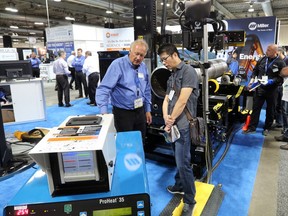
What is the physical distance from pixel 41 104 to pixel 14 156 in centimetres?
223

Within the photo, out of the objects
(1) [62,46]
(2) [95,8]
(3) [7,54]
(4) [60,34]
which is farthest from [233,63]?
(2) [95,8]

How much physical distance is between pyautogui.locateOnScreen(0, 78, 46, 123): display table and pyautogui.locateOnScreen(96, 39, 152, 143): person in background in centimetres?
393

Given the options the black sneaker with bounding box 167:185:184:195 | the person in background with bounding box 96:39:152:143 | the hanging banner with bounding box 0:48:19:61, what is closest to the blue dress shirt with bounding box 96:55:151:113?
the person in background with bounding box 96:39:152:143

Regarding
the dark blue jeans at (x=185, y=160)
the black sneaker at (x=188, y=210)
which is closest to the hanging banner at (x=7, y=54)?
the dark blue jeans at (x=185, y=160)

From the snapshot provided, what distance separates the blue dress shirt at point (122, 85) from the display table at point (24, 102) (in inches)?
156

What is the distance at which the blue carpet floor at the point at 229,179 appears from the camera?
8.36 feet

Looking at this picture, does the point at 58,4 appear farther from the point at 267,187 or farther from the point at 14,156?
the point at 267,187

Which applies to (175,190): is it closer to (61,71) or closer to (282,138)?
(282,138)

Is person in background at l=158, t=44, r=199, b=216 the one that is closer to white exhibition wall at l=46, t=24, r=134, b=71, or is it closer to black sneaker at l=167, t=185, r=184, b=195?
black sneaker at l=167, t=185, r=184, b=195

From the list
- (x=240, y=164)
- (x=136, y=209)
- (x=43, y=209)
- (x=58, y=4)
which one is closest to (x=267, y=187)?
(x=240, y=164)

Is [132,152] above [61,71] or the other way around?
the other way around

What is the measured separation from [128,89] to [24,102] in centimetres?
424

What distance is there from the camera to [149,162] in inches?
140

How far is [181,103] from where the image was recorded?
202cm
